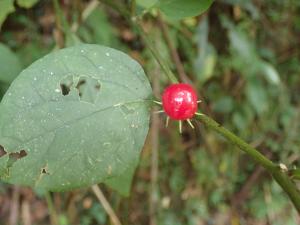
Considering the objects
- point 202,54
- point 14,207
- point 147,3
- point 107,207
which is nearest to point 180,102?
point 147,3

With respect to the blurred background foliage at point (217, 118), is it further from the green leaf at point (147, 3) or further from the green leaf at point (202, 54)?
the green leaf at point (147, 3)

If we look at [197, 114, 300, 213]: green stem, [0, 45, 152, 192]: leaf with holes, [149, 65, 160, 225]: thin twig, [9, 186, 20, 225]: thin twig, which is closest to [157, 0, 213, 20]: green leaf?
[0, 45, 152, 192]: leaf with holes

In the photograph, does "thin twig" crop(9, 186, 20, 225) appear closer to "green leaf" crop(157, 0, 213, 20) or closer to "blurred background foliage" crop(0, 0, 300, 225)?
"blurred background foliage" crop(0, 0, 300, 225)

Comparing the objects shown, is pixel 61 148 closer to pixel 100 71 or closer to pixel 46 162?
pixel 46 162

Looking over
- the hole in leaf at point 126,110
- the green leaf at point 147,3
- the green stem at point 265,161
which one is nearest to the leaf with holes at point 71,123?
the hole in leaf at point 126,110

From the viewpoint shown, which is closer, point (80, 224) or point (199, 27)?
point (199, 27)

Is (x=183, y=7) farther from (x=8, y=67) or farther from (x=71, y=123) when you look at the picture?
(x=8, y=67)

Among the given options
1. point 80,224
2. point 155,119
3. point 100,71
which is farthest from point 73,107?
point 80,224

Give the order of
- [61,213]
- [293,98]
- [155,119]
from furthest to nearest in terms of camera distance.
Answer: [293,98] → [61,213] → [155,119]
